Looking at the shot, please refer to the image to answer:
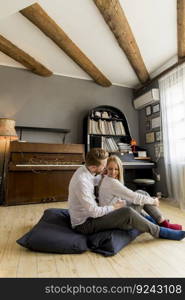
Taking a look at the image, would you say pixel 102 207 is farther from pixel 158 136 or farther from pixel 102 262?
pixel 158 136

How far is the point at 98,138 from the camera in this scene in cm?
364

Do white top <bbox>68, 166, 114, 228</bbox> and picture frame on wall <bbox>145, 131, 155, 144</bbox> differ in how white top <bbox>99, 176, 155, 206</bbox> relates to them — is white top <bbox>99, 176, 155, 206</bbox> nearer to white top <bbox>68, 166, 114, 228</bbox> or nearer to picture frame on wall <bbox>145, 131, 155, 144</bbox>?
white top <bbox>68, 166, 114, 228</bbox>

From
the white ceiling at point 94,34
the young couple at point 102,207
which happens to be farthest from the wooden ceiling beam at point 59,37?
the young couple at point 102,207

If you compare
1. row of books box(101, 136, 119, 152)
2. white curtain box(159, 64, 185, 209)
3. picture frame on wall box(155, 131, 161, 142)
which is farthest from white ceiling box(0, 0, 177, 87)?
row of books box(101, 136, 119, 152)

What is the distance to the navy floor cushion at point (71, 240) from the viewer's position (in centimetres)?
139

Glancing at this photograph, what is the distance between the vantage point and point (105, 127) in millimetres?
3766

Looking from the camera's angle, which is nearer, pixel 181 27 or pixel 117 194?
pixel 117 194

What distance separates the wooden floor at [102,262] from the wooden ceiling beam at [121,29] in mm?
2677

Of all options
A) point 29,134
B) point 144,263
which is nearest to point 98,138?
point 29,134

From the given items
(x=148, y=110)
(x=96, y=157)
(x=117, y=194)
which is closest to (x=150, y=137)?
(x=148, y=110)

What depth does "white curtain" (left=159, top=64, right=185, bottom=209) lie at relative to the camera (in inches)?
118

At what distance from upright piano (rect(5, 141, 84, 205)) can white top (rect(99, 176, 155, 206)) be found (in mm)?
1541

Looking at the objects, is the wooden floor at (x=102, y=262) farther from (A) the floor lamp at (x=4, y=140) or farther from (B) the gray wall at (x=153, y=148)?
(B) the gray wall at (x=153, y=148)

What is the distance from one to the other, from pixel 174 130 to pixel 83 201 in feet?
Answer: 8.03
